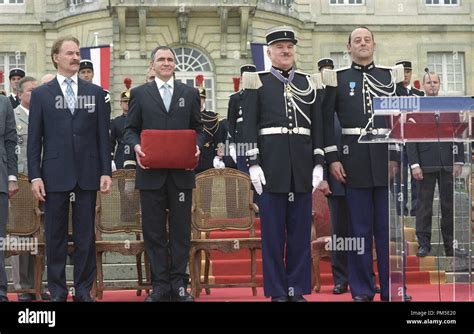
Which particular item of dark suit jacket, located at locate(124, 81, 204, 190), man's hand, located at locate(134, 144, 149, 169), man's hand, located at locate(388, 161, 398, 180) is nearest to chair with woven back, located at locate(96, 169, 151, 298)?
dark suit jacket, located at locate(124, 81, 204, 190)

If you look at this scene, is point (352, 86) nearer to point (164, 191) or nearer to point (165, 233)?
point (164, 191)

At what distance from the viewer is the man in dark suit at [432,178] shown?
27.6 feet

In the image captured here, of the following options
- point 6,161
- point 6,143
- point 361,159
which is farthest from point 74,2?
point 361,159

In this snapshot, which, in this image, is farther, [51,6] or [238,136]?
[51,6]

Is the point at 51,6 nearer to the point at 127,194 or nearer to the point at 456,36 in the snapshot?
the point at 456,36

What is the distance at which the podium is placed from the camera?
27.2 ft

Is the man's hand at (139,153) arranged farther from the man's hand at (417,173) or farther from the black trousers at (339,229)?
the man's hand at (417,173)

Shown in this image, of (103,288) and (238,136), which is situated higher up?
(238,136)

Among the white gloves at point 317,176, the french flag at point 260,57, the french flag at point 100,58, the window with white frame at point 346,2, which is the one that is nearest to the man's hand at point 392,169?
the white gloves at point 317,176

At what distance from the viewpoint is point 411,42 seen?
37.3 metres

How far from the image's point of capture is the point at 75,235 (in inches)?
380

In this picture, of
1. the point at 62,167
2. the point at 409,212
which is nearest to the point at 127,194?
the point at 62,167

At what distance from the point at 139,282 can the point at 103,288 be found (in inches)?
14.5
